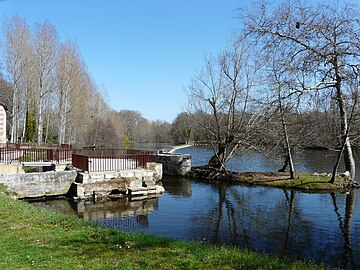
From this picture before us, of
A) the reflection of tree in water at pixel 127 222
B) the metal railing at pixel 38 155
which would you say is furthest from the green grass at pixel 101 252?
the metal railing at pixel 38 155

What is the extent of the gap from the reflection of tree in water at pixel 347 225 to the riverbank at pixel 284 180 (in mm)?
1273

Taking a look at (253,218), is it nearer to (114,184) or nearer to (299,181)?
(114,184)

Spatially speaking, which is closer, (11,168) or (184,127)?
(11,168)

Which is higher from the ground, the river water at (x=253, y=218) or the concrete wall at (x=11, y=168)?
the concrete wall at (x=11, y=168)

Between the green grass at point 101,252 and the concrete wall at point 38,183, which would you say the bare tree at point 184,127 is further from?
the green grass at point 101,252

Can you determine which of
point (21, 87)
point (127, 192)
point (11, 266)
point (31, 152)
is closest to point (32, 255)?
point (11, 266)

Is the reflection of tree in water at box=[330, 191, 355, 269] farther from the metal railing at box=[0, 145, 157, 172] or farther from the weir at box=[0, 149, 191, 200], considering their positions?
the metal railing at box=[0, 145, 157, 172]

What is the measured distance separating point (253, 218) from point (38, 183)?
34.7ft

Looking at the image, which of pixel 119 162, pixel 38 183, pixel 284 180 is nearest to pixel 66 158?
pixel 119 162

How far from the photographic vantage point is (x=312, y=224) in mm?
12227

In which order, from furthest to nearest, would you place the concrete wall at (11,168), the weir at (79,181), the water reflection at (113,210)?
the concrete wall at (11,168) → the weir at (79,181) → the water reflection at (113,210)

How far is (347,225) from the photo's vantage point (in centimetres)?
1198

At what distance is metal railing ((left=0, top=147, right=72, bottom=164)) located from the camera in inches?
750

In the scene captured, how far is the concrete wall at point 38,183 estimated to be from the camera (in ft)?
51.2
